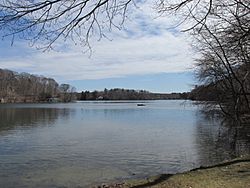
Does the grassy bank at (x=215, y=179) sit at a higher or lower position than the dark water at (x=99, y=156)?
higher

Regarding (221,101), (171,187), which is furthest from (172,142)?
(171,187)

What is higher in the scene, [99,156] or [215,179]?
[215,179]

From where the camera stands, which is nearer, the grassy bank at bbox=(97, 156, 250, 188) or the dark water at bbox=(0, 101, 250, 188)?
the grassy bank at bbox=(97, 156, 250, 188)

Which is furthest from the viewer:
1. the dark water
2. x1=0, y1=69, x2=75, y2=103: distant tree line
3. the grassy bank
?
x1=0, y1=69, x2=75, y2=103: distant tree line

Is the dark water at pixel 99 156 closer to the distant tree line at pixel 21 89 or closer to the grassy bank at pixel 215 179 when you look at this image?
the grassy bank at pixel 215 179

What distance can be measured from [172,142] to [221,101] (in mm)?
5374

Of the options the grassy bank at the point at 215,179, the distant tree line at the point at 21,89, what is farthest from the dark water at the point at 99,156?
the distant tree line at the point at 21,89

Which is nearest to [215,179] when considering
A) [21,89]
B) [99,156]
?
[99,156]

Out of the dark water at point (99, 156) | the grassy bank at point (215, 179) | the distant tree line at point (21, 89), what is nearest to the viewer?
the grassy bank at point (215, 179)

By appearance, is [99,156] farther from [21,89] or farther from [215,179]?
[21,89]

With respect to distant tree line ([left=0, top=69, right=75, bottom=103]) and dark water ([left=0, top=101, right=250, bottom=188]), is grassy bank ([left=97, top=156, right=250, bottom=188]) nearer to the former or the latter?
dark water ([left=0, top=101, right=250, bottom=188])

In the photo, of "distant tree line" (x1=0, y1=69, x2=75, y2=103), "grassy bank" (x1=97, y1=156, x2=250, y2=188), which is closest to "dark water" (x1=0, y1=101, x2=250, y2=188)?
"grassy bank" (x1=97, y1=156, x2=250, y2=188)

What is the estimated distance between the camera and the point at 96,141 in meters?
29.3

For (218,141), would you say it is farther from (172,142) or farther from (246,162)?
(246,162)
